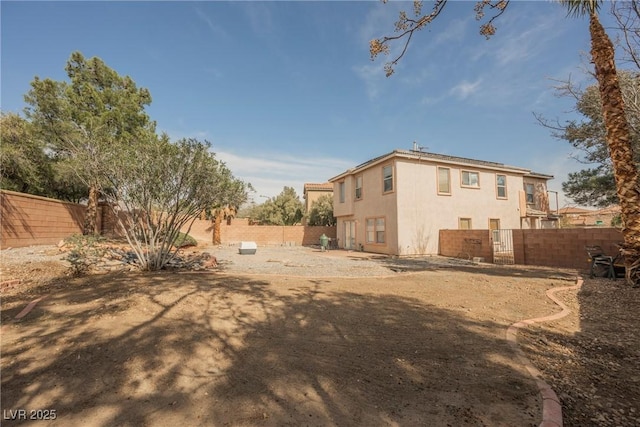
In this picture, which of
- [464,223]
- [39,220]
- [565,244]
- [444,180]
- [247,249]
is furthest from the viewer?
[464,223]

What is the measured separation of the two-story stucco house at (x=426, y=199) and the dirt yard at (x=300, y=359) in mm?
10628

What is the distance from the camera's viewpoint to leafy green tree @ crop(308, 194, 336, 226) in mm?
28875

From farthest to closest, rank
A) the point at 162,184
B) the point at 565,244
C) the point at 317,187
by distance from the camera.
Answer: the point at 317,187 < the point at 565,244 < the point at 162,184

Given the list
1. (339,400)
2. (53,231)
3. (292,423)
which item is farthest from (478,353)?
(53,231)

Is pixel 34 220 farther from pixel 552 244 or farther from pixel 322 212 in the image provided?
pixel 552 244

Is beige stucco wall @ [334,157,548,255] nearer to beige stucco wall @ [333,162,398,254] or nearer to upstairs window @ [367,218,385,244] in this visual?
beige stucco wall @ [333,162,398,254]

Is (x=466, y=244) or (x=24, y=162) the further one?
(x=24, y=162)

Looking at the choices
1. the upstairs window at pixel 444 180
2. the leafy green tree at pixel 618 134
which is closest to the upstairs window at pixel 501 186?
the upstairs window at pixel 444 180

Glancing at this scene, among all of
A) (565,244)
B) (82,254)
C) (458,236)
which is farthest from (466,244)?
(82,254)

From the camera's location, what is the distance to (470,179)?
61.2ft

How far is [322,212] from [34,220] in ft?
66.9

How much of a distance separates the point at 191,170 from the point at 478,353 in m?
8.37

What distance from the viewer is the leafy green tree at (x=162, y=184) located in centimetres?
848

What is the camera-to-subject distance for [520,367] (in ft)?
10.7
